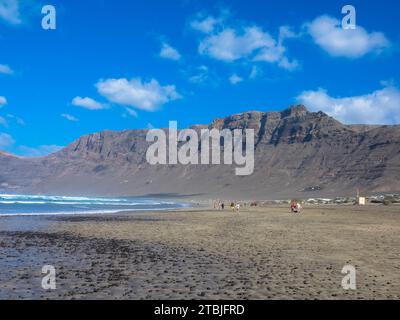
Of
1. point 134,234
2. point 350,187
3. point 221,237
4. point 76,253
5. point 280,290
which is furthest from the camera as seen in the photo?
point 350,187

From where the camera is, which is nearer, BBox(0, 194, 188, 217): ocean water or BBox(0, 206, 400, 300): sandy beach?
BBox(0, 206, 400, 300): sandy beach

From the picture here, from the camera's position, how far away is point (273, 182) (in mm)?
187125

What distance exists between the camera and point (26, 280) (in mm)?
13102

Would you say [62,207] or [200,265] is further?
[62,207]

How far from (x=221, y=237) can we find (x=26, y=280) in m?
14.7

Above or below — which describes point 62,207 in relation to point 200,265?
above

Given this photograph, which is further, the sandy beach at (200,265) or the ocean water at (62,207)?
the ocean water at (62,207)

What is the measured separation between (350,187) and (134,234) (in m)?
142

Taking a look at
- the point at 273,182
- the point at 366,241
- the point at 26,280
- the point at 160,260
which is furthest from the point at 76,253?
the point at 273,182
